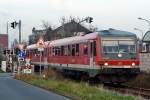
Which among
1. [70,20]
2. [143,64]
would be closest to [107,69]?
[143,64]

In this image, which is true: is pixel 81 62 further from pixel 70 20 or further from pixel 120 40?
pixel 70 20

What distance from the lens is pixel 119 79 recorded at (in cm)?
3070

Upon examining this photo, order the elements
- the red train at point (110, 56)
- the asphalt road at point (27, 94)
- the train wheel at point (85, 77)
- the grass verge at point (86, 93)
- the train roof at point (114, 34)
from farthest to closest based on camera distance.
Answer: the train wheel at point (85, 77)
the train roof at point (114, 34)
the red train at point (110, 56)
the asphalt road at point (27, 94)
the grass verge at point (86, 93)

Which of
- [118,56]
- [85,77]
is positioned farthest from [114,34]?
[85,77]

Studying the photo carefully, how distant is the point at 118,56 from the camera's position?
100 feet

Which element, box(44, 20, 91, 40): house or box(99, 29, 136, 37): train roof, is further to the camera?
box(44, 20, 91, 40): house

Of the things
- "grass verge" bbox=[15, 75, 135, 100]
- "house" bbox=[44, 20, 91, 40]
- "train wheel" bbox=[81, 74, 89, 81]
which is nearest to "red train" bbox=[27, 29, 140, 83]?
"train wheel" bbox=[81, 74, 89, 81]

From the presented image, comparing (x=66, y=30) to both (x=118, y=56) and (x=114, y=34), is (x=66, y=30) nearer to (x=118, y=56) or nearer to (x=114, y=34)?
(x=114, y=34)

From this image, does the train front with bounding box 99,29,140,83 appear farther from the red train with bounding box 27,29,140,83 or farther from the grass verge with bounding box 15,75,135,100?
the grass verge with bounding box 15,75,135,100

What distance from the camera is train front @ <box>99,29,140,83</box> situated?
30.2 m

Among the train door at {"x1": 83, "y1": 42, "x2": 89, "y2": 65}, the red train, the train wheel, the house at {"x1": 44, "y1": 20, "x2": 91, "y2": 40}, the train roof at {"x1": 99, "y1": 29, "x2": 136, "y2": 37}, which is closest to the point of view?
the red train

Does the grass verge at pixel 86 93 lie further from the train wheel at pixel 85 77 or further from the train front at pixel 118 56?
the train wheel at pixel 85 77

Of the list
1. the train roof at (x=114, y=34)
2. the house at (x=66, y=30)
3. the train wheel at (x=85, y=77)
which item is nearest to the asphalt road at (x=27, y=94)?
the train wheel at (x=85, y=77)

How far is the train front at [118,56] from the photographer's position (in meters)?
30.2
